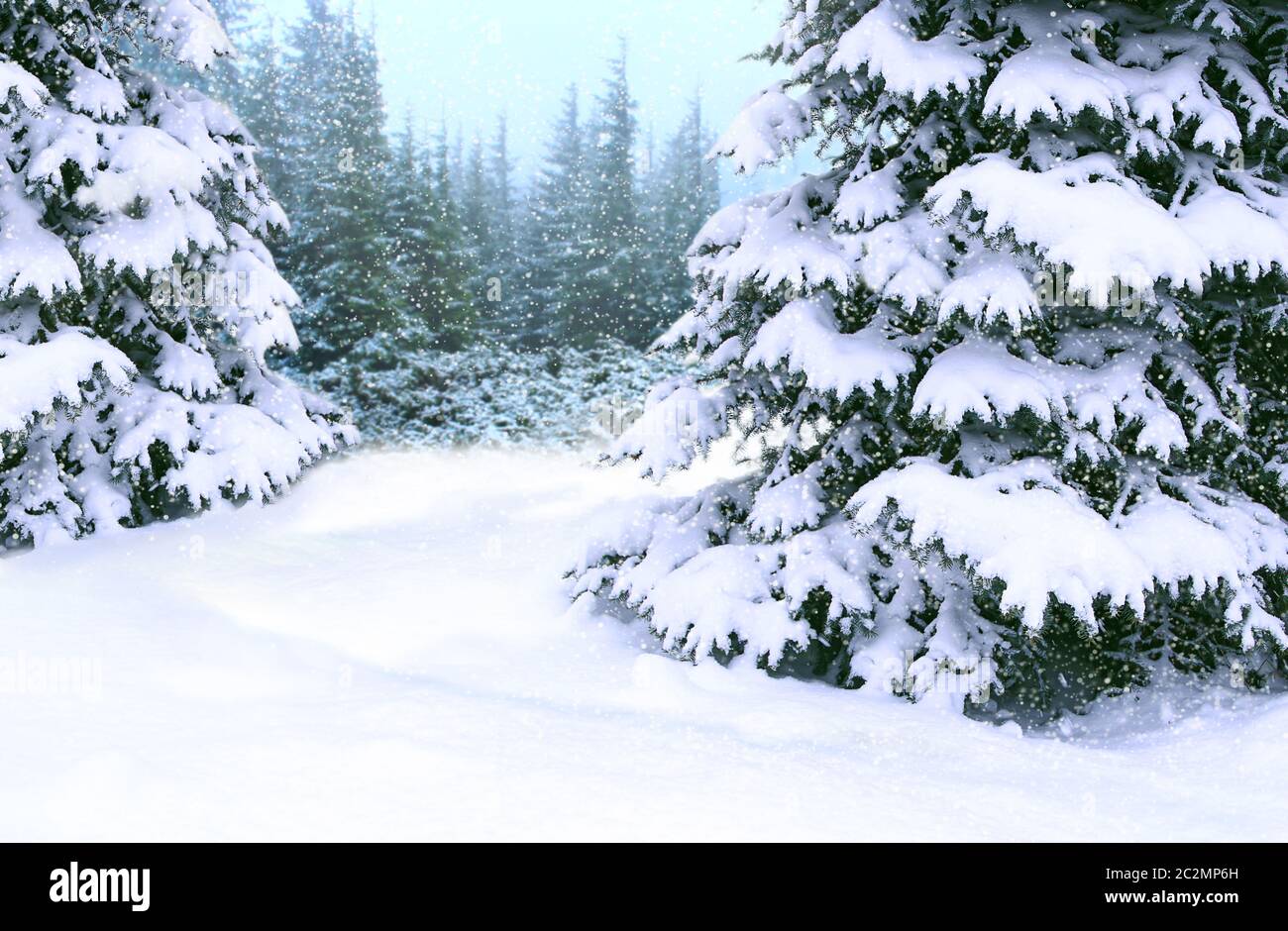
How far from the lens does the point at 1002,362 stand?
596 centimetres

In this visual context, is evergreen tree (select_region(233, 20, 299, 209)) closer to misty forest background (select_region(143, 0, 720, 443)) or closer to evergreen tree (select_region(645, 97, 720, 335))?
misty forest background (select_region(143, 0, 720, 443))

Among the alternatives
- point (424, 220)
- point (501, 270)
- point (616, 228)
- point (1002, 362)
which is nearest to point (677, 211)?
point (616, 228)

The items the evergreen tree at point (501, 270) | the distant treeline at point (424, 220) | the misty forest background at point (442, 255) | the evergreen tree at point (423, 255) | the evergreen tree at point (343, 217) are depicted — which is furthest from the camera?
the evergreen tree at point (501, 270)

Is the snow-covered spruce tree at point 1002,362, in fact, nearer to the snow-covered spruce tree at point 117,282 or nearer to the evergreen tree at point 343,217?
the snow-covered spruce tree at point 117,282

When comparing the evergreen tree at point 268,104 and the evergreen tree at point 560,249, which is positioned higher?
the evergreen tree at point 268,104

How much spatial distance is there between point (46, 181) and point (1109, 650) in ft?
33.1

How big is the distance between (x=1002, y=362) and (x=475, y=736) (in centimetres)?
414

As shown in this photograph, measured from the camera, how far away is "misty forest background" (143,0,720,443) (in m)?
22.1

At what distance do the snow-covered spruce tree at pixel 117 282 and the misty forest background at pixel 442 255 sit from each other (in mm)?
4802

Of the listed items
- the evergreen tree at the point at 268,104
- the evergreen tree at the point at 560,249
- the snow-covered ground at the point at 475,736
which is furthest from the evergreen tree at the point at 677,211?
the snow-covered ground at the point at 475,736

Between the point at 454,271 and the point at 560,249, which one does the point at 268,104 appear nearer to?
→ the point at 454,271

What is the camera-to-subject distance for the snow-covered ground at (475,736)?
365cm

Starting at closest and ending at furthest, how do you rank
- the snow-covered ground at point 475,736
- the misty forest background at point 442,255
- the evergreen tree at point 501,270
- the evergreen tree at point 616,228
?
the snow-covered ground at point 475,736 < the misty forest background at point 442,255 < the evergreen tree at point 616,228 < the evergreen tree at point 501,270
